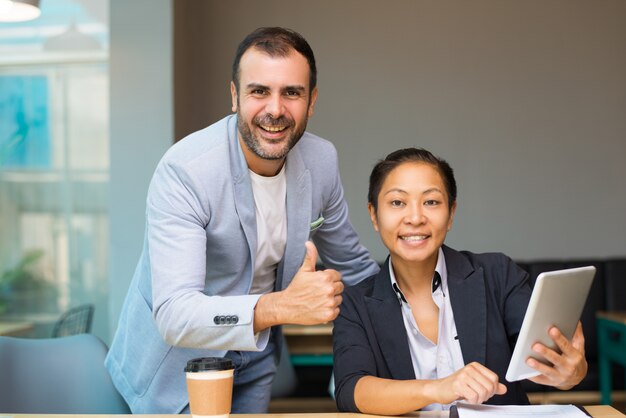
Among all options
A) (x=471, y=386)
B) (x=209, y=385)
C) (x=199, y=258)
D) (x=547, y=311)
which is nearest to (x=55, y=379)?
(x=199, y=258)

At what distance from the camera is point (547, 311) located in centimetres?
144

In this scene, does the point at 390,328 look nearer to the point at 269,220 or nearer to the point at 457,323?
the point at 457,323

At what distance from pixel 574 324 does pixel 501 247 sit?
10.1ft

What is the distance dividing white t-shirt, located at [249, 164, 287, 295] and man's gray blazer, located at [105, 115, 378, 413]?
0.07 feet

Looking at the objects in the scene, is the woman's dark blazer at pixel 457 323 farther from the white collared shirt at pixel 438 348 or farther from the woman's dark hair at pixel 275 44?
the woman's dark hair at pixel 275 44

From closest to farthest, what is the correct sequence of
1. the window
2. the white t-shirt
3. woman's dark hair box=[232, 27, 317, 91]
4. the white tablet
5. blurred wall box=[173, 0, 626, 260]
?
1. the white tablet
2. woman's dark hair box=[232, 27, 317, 91]
3. the white t-shirt
4. blurred wall box=[173, 0, 626, 260]
5. the window

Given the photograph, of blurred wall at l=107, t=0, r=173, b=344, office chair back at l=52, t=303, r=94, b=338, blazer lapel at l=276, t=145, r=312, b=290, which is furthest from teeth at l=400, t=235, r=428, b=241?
office chair back at l=52, t=303, r=94, b=338

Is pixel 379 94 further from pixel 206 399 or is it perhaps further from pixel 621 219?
pixel 206 399

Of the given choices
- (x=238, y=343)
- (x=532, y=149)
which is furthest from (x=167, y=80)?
(x=238, y=343)

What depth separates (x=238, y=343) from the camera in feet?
5.05

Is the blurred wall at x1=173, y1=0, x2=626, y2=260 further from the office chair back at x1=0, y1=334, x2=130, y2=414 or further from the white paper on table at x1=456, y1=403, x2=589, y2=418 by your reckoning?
the white paper on table at x1=456, y1=403, x2=589, y2=418

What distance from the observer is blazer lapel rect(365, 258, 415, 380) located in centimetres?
176

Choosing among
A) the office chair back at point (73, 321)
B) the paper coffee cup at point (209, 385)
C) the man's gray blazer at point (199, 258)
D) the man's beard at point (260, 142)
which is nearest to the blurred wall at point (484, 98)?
the office chair back at point (73, 321)

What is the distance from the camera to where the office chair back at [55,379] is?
6.07ft
